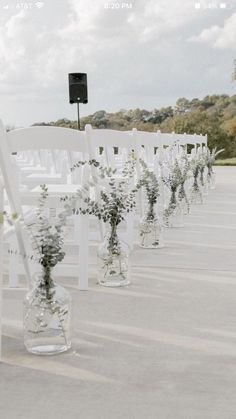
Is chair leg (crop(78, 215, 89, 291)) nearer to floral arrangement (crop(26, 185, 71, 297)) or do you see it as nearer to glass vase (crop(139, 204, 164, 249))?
floral arrangement (crop(26, 185, 71, 297))

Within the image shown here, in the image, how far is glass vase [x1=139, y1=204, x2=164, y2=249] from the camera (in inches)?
174

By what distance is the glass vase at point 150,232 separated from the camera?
4.41m

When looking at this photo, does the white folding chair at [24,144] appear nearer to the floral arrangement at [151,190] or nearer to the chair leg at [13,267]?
the chair leg at [13,267]

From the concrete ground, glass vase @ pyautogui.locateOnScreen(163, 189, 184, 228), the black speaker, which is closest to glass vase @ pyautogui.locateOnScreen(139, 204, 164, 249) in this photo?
the concrete ground

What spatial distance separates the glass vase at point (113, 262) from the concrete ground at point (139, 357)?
0.07 meters

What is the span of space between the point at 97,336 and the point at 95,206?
2.30 feet

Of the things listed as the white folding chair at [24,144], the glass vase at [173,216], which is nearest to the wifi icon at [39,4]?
the glass vase at [173,216]

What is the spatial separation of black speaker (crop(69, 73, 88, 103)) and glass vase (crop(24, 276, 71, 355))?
9.12 m

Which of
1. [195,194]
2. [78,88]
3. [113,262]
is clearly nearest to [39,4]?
[78,88]

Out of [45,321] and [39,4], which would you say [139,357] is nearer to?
[45,321]

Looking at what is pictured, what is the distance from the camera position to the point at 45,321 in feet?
7.75

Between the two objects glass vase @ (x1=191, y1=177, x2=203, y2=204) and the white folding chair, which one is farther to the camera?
glass vase @ (x1=191, y1=177, x2=203, y2=204)

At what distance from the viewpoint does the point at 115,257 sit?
3.32 m

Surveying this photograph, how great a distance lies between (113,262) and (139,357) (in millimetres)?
1078
